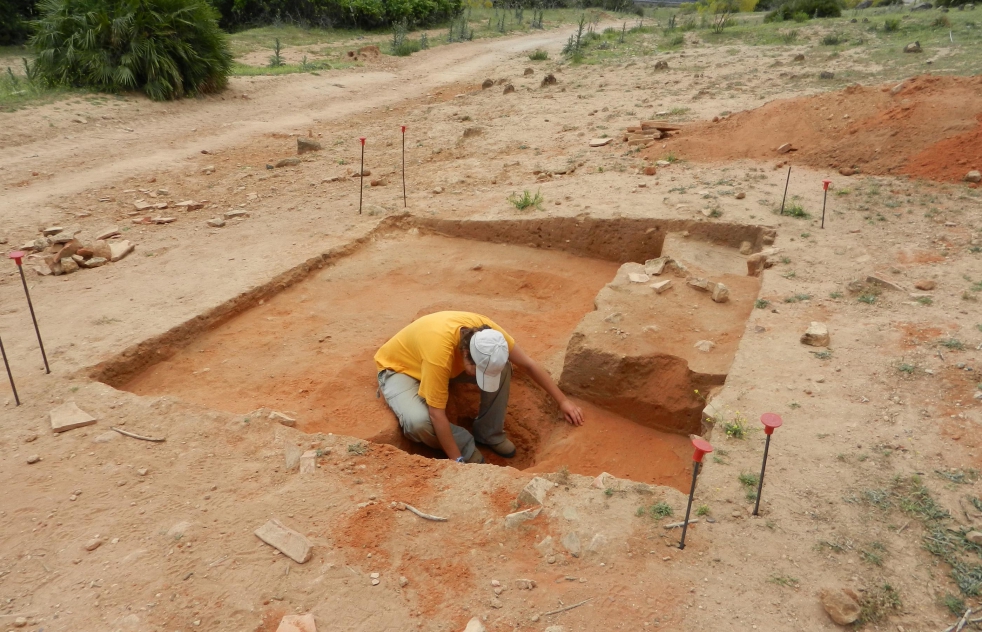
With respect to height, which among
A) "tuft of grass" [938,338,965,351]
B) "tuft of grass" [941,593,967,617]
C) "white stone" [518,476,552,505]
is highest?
"tuft of grass" [938,338,965,351]

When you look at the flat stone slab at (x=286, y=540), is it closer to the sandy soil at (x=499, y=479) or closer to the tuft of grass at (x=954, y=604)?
the sandy soil at (x=499, y=479)

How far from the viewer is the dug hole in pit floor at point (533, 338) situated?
436 cm

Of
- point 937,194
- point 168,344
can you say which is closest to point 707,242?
point 937,194

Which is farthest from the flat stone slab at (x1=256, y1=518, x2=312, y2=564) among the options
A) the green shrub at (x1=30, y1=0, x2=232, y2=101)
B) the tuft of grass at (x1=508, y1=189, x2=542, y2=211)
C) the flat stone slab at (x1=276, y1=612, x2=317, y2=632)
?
the green shrub at (x1=30, y1=0, x2=232, y2=101)

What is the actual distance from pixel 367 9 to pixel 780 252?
71.0ft

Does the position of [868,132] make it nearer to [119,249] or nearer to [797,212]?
[797,212]

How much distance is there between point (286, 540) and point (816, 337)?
3227 mm

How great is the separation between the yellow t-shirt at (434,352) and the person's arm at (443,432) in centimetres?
4

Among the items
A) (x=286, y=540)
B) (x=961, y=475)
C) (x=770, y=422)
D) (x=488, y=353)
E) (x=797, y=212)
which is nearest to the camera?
(x=770, y=422)

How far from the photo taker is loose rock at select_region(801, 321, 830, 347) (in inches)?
163

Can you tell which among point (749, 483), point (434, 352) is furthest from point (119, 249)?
point (749, 483)

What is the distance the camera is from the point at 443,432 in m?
4.03

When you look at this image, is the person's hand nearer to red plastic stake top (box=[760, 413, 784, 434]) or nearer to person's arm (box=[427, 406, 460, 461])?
person's arm (box=[427, 406, 460, 461])

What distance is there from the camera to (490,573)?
2.71 meters
